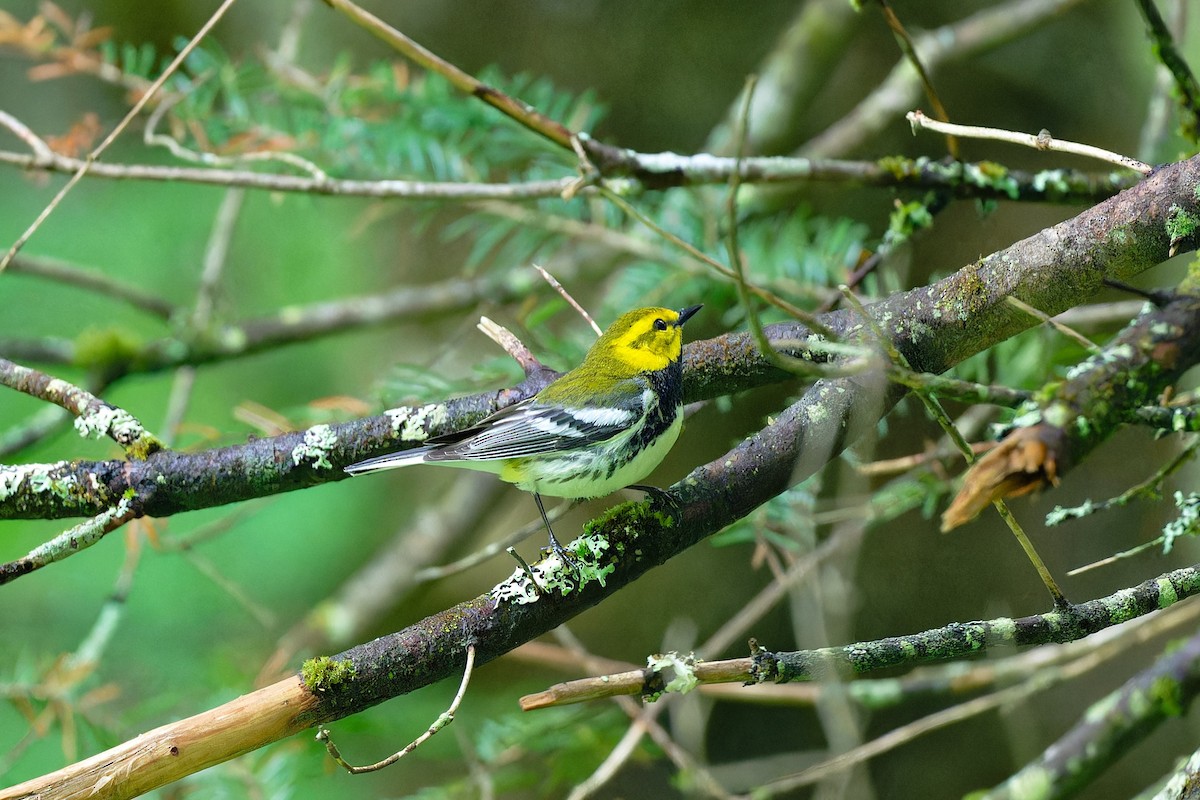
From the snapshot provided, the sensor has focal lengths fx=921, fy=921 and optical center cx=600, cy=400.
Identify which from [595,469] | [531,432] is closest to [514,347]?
[531,432]

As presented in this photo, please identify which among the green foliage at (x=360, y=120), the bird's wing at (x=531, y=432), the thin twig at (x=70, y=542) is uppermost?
the green foliage at (x=360, y=120)

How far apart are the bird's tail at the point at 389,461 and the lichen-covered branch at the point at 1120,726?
38.2 inches

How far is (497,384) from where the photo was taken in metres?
2.22

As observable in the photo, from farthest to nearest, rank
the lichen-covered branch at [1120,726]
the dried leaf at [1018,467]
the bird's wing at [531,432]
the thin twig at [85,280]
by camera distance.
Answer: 1. the thin twig at [85,280]
2. the bird's wing at [531,432]
3. the lichen-covered branch at [1120,726]
4. the dried leaf at [1018,467]

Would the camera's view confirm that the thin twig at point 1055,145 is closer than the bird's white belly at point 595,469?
Yes

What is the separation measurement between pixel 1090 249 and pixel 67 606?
355 centimetres

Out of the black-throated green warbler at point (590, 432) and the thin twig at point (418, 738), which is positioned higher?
the black-throated green warbler at point (590, 432)

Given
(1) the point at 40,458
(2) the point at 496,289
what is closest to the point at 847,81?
(2) the point at 496,289

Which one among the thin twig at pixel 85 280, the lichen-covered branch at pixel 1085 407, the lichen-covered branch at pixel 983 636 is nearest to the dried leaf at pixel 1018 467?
the lichen-covered branch at pixel 1085 407

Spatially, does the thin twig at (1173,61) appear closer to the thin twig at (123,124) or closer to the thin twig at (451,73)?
the thin twig at (451,73)

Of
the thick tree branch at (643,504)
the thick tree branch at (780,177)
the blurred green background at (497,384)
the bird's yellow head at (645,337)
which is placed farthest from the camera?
the blurred green background at (497,384)

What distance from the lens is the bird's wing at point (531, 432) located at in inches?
59.8

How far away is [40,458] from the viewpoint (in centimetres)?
332

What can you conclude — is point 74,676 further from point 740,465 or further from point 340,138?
point 740,465
